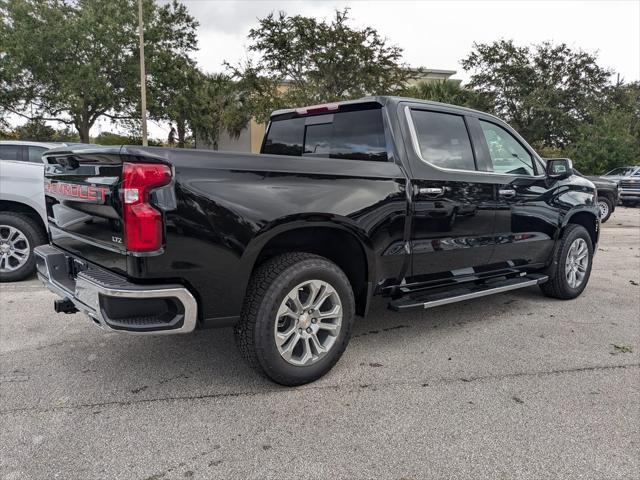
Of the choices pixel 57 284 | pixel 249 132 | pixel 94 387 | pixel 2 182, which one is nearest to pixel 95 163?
pixel 57 284

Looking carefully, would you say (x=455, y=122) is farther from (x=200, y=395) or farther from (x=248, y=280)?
(x=200, y=395)

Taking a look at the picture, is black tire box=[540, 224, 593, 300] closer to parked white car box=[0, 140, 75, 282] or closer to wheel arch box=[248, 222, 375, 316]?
wheel arch box=[248, 222, 375, 316]

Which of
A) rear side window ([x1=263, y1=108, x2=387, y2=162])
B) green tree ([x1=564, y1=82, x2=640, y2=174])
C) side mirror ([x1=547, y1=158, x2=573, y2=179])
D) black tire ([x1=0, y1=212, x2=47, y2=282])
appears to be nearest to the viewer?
rear side window ([x1=263, y1=108, x2=387, y2=162])

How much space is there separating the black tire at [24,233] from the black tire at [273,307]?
12.1ft

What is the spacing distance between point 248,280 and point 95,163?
106cm

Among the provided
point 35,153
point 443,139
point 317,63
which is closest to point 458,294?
point 443,139

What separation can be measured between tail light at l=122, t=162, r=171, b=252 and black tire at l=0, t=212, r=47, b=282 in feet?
12.0

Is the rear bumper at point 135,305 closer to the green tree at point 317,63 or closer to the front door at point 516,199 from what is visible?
the front door at point 516,199

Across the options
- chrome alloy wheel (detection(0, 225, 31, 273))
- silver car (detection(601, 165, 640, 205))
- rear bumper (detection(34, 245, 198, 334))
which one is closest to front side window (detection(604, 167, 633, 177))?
silver car (detection(601, 165, 640, 205))

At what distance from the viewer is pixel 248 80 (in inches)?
706

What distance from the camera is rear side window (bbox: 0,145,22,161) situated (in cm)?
640

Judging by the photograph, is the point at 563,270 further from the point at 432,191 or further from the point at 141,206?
the point at 141,206

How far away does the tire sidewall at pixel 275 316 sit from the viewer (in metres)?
2.84

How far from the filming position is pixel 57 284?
10.1ft
